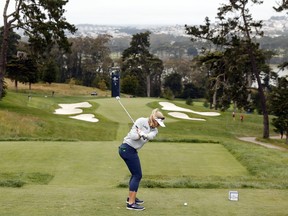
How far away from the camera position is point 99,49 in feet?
371

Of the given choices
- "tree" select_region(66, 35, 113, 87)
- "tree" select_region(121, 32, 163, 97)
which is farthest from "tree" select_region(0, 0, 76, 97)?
"tree" select_region(66, 35, 113, 87)

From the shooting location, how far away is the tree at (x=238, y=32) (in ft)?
117

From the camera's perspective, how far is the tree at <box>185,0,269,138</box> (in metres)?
35.5

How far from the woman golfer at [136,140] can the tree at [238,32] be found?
28.7 metres

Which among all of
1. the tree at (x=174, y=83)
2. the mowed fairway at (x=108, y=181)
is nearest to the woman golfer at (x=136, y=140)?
the mowed fairway at (x=108, y=181)

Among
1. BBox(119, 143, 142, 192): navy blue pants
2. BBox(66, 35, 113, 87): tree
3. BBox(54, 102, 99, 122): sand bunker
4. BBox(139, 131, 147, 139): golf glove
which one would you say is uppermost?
BBox(66, 35, 113, 87): tree

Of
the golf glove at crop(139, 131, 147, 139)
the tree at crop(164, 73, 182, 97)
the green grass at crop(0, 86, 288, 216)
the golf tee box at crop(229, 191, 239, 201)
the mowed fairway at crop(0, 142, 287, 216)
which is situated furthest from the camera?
the tree at crop(164, 73, 182, 97)

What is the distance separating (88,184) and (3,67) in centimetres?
2420

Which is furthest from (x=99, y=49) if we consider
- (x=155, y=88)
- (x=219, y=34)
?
(x=219, y=34)

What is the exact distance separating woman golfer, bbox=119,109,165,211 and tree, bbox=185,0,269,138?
2868cm

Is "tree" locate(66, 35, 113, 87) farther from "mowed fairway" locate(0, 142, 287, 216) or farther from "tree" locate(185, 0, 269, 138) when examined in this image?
"mowed fairway" locate(0, 142, 287, 216)

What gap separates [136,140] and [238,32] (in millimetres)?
30070

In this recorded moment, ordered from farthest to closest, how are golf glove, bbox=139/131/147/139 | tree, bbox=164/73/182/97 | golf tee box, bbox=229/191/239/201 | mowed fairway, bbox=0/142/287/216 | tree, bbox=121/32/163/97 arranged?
1. tree, bbox=164/73/182/97
2. tree, bbox=121/32/163/97
3. golf tee box, bbox=229/191/239/201
4. mowed fairway, bbox=0/142/287/216
5. golf glove, bbox=139/131/147/139

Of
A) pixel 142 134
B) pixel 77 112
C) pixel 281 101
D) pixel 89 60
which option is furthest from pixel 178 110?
pixel 89 60
